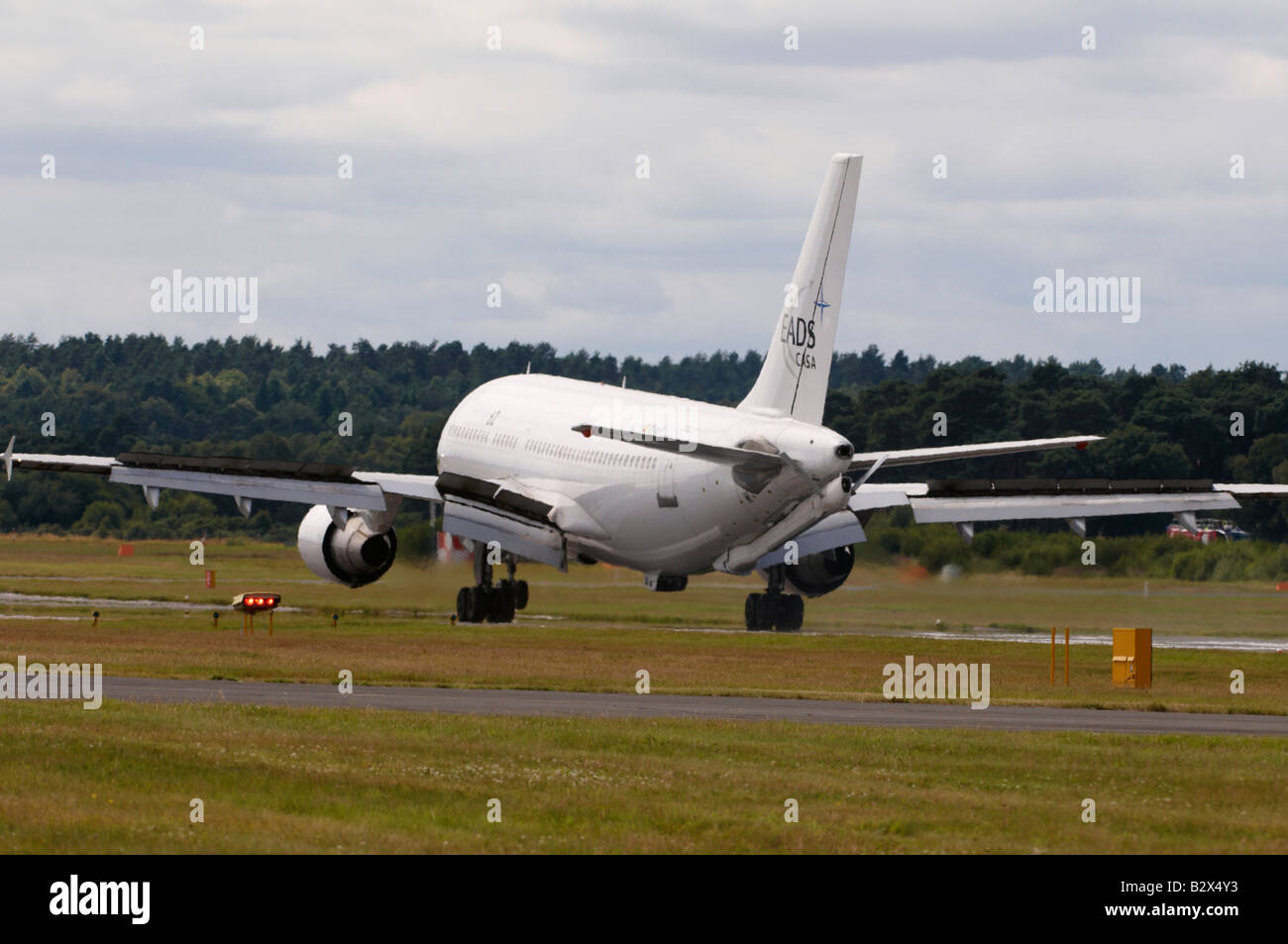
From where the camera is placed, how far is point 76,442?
458 ft

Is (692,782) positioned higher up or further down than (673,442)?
further down

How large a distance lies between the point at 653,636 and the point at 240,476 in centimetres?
1234

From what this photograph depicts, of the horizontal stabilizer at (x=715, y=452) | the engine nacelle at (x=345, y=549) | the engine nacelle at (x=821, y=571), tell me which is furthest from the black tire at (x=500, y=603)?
the horizontal stabilizer at (x=715, y=452)

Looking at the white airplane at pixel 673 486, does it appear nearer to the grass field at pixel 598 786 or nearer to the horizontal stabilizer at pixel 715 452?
the horizontal stabilizer at pixel 715 452

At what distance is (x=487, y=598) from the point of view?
197 ft

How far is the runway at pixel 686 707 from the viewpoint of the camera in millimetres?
33844

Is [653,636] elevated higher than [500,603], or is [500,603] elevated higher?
[500,603]

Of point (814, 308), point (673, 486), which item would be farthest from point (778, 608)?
point (814, 308)

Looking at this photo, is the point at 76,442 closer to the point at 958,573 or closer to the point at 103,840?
the point at 958,573

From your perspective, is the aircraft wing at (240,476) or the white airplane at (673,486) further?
the aircraft wing at (240,476)

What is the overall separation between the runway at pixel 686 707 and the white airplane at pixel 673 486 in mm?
11683

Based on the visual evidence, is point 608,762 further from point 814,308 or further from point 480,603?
point 480,603
